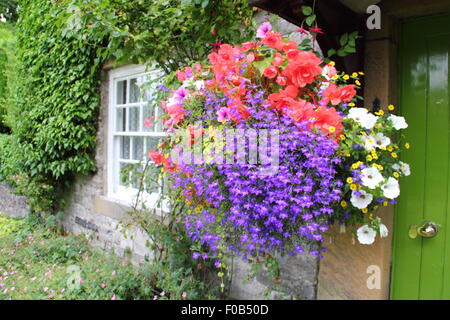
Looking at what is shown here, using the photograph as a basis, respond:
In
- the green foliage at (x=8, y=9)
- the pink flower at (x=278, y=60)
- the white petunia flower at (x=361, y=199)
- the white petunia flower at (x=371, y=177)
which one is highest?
the green foliage at (x=8, y=9)

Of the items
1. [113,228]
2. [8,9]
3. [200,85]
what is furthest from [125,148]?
[8,9]

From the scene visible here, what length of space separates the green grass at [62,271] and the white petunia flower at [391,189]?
1.97 m

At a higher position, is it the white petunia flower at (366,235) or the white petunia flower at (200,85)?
the white petunia flower at (200,85)

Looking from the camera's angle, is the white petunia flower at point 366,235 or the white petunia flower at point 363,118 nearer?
the white petunia flower at point 363,118

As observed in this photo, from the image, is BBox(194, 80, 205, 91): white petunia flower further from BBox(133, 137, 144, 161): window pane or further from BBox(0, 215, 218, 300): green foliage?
BBox(133, 137, 144, 161): window pane

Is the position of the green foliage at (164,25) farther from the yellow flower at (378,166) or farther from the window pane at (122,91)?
the yellow flower at (378,166)

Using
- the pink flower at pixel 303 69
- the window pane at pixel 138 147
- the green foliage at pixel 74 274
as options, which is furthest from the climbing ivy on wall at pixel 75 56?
the pink flower at pixel 303 69

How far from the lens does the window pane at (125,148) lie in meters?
4.66

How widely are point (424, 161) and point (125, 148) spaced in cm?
368

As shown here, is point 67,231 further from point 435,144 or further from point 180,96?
point 435,144

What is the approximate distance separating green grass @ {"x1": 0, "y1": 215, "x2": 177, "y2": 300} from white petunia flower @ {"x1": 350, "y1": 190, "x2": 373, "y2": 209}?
1.84 meters

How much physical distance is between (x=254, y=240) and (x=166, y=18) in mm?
2222

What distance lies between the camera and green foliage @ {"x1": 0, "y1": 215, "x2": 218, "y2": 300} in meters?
3.09

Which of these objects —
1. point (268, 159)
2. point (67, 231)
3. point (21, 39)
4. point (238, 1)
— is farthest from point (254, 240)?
point (21, 39)
